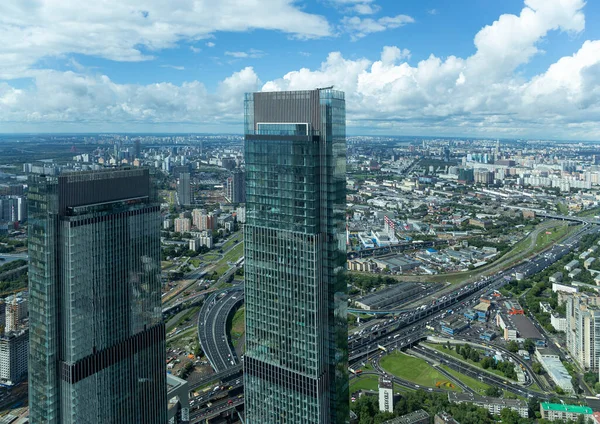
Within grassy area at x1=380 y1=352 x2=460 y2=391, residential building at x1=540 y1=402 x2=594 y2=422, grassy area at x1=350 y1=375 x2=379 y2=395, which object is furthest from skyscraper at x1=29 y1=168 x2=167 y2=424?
residential building at x1=540 y1=402 x2=594 y2=422

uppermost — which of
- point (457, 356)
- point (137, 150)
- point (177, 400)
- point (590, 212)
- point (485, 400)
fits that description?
point (137, 150)

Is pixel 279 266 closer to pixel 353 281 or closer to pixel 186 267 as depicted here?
pixel 353 281

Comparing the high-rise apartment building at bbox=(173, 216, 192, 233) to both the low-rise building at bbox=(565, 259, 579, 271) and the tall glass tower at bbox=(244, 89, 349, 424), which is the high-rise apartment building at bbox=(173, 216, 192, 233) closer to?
the low-rise building at bbox=(565, 259, 579, 271)

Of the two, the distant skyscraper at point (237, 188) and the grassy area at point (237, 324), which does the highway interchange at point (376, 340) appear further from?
the distant skyscraper at point (237, 188)

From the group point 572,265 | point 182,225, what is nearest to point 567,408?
point 572,265

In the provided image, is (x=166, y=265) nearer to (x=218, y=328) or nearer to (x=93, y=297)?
(x=218, y=328)

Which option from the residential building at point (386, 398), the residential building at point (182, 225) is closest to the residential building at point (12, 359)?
the residential building at point (386, 398)
